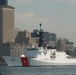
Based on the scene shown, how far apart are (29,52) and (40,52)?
12.5 ft

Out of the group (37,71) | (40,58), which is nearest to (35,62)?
(40,58)

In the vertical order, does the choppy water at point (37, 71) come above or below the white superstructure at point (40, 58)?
above

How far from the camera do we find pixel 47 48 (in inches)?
6727

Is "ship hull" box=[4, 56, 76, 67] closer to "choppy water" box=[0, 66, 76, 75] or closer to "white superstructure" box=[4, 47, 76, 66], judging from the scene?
"white superstructure" box=[4, 47, 76, 66]

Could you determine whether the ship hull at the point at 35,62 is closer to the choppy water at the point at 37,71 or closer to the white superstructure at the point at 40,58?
the white superstructure at the point at 40,58

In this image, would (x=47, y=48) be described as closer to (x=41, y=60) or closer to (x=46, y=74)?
(x=41, y=60)

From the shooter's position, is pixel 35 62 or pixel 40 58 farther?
pixel 40 58

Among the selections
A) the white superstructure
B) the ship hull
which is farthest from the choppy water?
the white superstructure

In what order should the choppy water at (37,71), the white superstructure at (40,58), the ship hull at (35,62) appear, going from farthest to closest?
the white superstructure at (40,58) < the ship hull at (35,62) < the choppy water at (37,71)

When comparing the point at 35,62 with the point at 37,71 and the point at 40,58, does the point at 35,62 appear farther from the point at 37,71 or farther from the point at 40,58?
the point at 37,71

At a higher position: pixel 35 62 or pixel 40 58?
pixel 40 58

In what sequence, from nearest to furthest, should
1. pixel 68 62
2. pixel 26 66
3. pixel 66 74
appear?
pixel 66 74
pixel 26 66
pixel 68 62

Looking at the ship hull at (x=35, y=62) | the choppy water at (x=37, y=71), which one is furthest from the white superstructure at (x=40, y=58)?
the choppy water at (x=37, y=71)

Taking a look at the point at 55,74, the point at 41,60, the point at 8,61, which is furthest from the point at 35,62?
the point at 55,74
